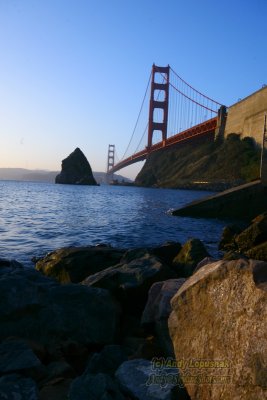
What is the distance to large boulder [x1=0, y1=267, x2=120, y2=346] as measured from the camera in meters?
3.24

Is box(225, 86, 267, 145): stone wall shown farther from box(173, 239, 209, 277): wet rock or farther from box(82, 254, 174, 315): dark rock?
box(82, 254, 174, 315): dark rock

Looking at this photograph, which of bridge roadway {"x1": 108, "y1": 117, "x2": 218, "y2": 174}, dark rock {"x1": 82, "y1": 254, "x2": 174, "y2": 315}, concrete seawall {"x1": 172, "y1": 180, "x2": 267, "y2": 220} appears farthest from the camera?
bridge roadway {"x1": 108, "y1": 117, "x2": 218, "y2": 174}

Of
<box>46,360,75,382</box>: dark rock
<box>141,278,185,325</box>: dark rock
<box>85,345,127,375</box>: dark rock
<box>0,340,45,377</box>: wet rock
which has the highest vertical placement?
<box>141,278,185,325</box>: dark rock

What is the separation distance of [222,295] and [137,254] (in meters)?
3.43

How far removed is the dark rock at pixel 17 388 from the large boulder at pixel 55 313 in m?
0.84

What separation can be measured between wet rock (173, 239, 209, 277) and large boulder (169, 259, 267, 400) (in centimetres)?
298

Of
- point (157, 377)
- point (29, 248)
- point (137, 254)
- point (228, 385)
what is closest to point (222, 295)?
point (228, 385)

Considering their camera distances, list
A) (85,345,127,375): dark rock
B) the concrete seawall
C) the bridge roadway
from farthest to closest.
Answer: the bridge roadway < the concrete seawall < (85,345,127,375): dark rock

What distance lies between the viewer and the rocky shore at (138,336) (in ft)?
6.54

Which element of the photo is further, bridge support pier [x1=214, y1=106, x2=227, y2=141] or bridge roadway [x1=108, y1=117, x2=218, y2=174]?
bridge roadway [x1=108, y1=117, x2=218, y2=174]

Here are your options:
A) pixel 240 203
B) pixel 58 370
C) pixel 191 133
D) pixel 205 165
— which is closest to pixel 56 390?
pixel 58 370

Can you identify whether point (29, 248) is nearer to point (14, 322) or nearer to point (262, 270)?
point (14, 322)

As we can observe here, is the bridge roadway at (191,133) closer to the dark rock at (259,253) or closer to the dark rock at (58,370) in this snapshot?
the dark rock at (259,253)

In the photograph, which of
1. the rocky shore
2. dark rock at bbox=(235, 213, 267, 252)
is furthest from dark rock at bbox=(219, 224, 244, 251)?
the rocky shore
